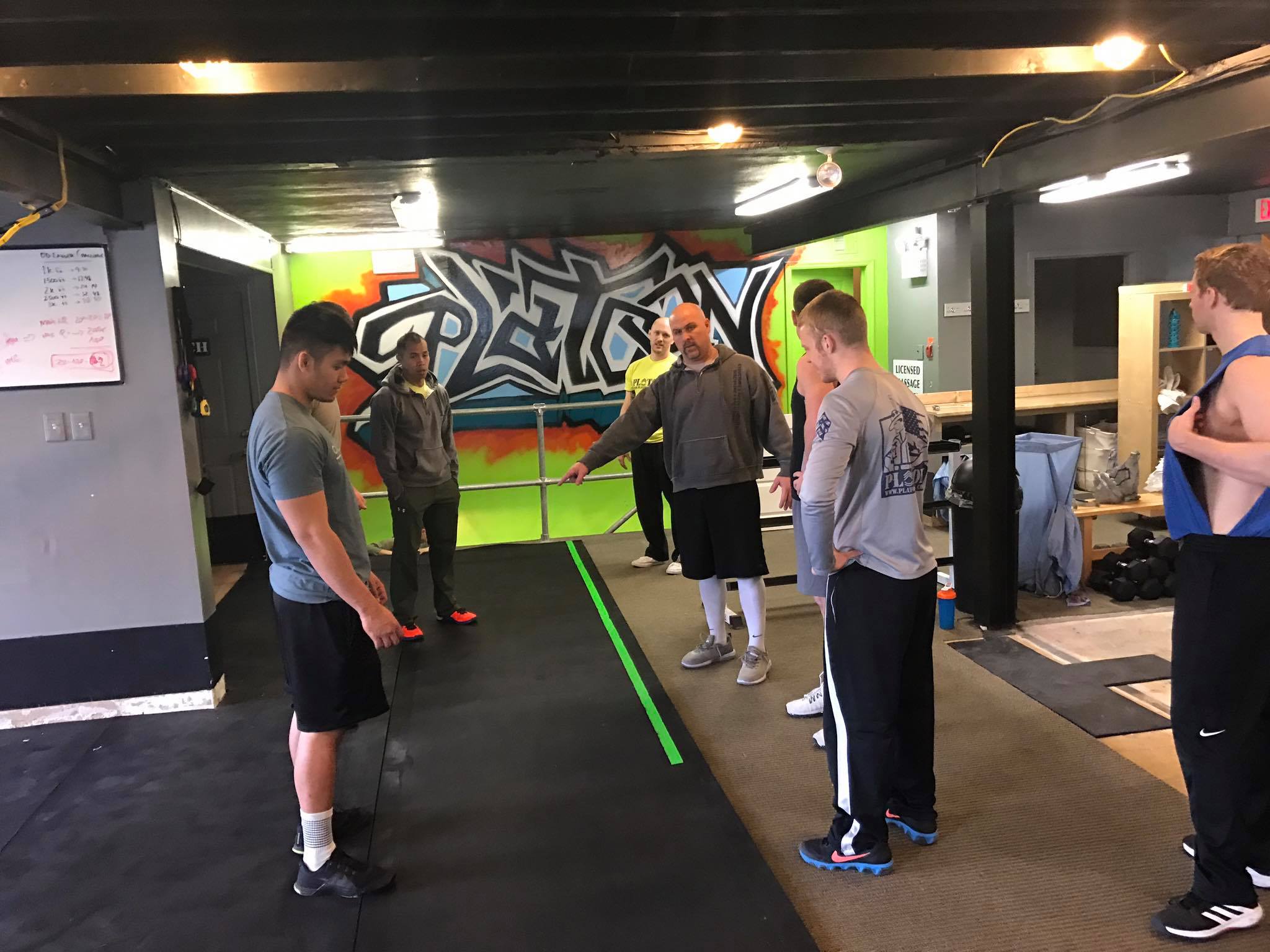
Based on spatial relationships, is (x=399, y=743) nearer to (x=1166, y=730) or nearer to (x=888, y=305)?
(x=1166, y=730)

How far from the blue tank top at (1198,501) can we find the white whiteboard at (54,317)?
146 inches

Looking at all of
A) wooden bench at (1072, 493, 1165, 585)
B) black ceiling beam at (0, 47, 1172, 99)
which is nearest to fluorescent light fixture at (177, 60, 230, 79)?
black ceiling beam at (0, 47, 1172, 99)

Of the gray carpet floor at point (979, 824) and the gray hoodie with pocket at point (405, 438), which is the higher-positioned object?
the gray hoodie with pocket at point (405, 438)

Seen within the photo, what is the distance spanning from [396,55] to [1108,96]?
2382mm

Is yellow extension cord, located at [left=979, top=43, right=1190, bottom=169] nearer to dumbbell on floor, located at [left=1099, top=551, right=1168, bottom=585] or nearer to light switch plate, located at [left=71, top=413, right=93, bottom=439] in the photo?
dumbbell on floor, located at [left=1099, top=551, right=1168, bottom=585]

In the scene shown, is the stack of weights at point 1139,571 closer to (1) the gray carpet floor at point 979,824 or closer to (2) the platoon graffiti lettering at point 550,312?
(1) the gray carpet floor at point 979,824

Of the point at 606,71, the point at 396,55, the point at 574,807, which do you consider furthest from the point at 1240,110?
the point at 574,807

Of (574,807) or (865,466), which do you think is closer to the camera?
(865,466)

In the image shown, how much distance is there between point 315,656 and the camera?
7.59 ft

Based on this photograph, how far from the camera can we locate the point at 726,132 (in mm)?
3422

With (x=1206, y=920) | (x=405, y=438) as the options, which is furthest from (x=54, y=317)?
(x=1206, y=920)

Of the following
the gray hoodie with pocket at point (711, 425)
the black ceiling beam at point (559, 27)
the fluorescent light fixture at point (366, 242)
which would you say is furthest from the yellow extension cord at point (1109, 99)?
the fluorescent light fixture at point (366, 242)

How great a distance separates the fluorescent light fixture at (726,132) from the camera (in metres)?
3.33

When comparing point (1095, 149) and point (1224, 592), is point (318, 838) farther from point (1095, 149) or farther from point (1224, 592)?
point (1095, 149)
